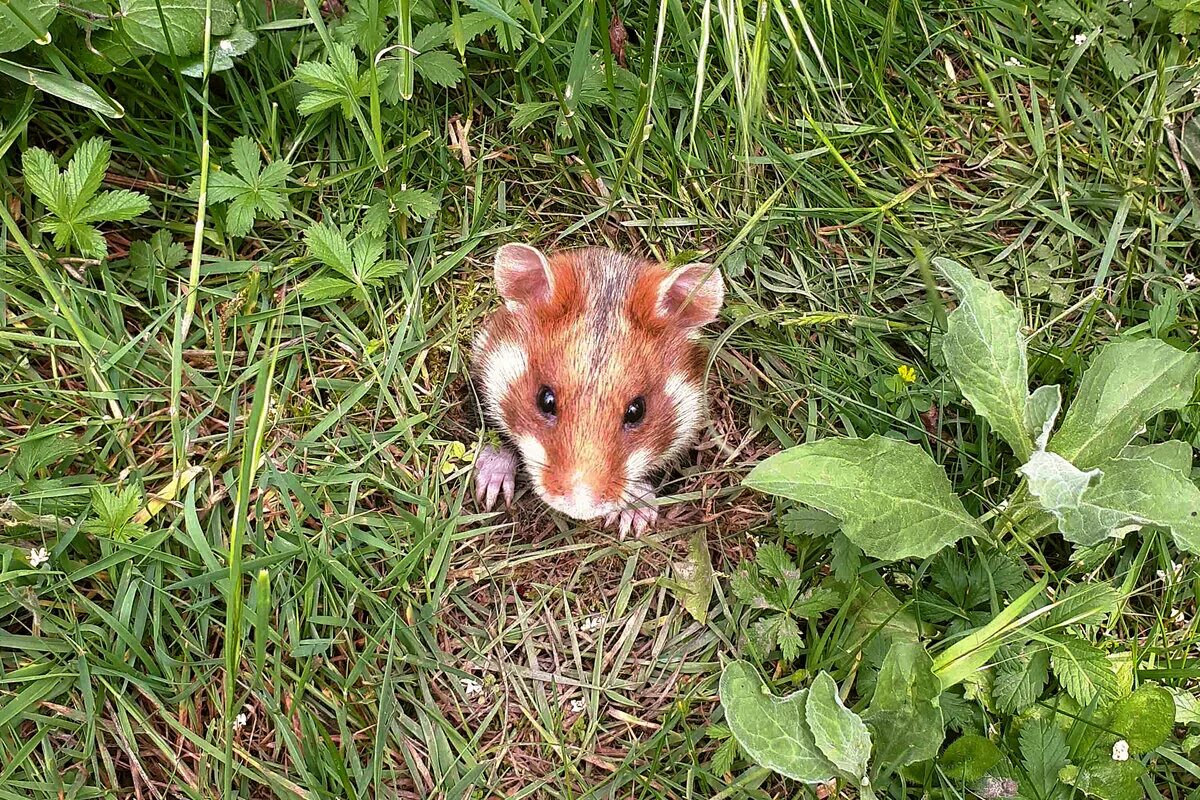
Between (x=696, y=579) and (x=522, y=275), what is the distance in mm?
1401

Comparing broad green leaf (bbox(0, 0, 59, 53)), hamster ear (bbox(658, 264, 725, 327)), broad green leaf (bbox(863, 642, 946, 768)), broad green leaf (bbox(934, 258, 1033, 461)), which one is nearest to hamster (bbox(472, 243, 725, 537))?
hamster ear (bbox(658, 264, 725, 327))

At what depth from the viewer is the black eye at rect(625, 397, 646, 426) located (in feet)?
12.7

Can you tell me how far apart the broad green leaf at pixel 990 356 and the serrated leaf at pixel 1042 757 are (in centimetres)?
95

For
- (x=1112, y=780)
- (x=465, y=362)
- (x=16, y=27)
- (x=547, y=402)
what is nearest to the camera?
(x=1112, y=780)

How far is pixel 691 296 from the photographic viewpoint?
374 cm

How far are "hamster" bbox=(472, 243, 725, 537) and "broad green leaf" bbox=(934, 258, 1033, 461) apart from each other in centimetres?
92

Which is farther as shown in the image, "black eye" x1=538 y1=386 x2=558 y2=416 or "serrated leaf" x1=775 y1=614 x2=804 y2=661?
"black eye" x1=538 y1=386 x2=558 y2=416

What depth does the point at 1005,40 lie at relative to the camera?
4.48 metres

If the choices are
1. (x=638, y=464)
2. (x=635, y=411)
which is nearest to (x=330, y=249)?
(x=635, y=411)

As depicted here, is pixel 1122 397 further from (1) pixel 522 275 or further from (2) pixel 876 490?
(1) pixel 522 275

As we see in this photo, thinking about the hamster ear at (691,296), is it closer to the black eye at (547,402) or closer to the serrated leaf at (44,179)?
the black eye at (547,402)

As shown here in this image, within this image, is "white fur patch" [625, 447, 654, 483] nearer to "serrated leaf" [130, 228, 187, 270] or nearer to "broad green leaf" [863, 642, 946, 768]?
"broad green leaf" [863, 642, 946, 768]

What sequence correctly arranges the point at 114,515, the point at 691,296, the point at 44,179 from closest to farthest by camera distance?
the point at 114,515
the point at 44,179
the point at 691,296

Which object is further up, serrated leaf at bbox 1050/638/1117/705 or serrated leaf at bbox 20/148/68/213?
serrated leaf at bbox 20/148/68/213
